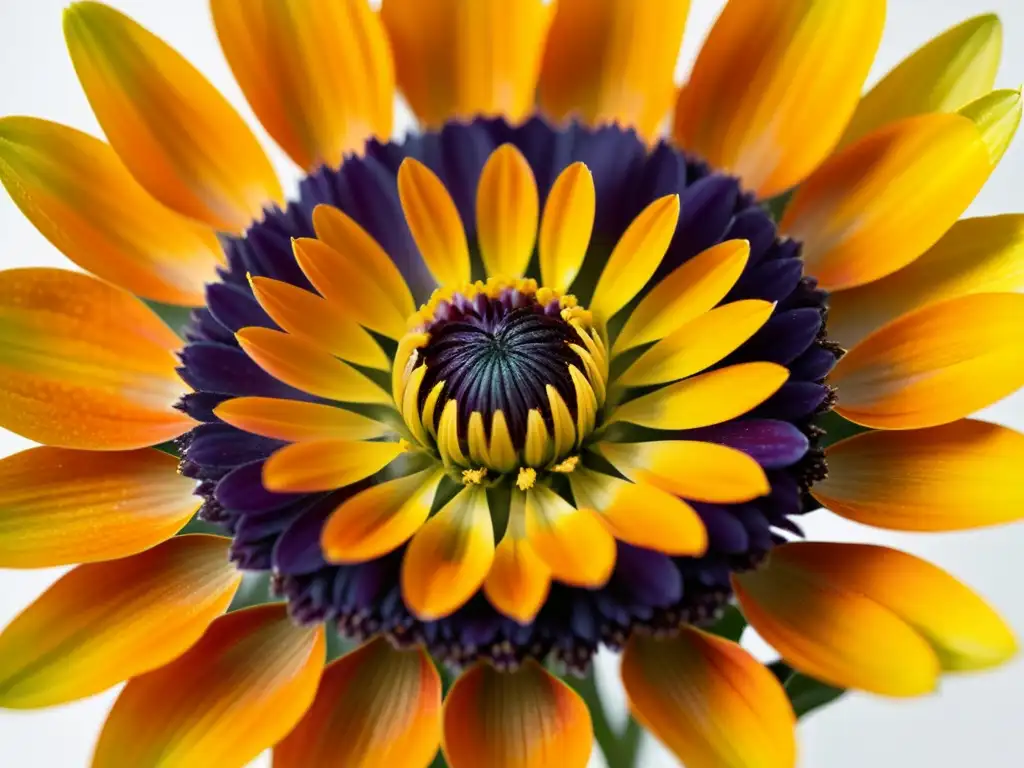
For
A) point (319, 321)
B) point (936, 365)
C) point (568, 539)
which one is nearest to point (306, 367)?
point (319, 321)

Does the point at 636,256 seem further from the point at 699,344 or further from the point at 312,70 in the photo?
the point at 312,70

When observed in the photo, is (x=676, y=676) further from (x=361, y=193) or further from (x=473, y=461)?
(x=361, y=193)

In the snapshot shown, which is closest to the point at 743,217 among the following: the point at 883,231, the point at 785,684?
the point at 883,231

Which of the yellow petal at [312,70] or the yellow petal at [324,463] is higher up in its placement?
the yellow petal at [312,70]

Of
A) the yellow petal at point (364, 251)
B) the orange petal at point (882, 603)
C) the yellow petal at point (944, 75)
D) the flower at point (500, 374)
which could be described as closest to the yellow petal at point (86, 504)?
the flower at point (500, 374)

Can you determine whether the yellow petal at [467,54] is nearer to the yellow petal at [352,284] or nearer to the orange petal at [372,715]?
the yellow petal at [352,284]
